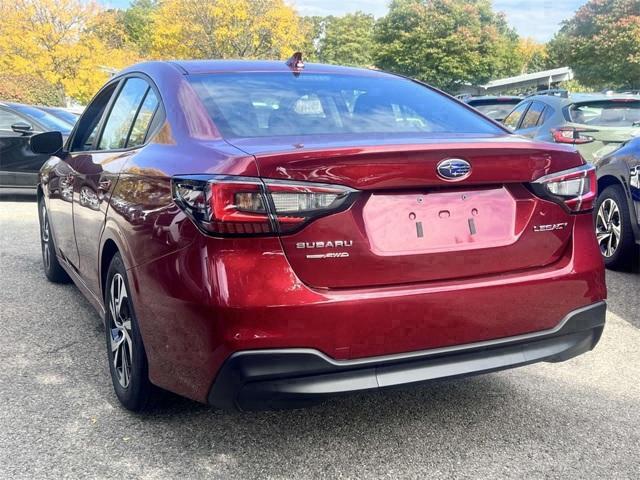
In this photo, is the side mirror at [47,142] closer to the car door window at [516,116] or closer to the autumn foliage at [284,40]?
the car door window at [516,116]

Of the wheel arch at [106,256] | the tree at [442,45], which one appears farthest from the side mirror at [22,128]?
the tree at [442,45]

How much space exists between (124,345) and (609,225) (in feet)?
14.2

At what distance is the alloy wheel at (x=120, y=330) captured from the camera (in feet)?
9.93

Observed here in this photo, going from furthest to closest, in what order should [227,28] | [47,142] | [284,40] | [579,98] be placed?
[284,40] → [227,28] → [579,98] → [47,142]

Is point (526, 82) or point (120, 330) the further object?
point (526, 82)

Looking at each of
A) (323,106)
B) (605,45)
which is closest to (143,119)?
(323,106)

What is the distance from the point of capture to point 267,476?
8.43 feet

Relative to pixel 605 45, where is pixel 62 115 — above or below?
above

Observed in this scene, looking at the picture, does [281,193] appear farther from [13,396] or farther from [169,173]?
[13,396]

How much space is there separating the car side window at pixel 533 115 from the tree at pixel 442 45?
4869 cm

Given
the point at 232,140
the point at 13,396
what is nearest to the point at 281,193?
the point at 232,140

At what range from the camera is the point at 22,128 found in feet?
32.7

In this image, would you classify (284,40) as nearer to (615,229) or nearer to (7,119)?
(7,119)

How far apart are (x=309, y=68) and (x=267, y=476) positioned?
79.0 inches
